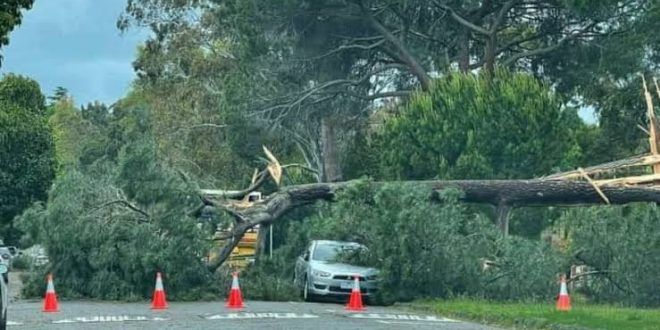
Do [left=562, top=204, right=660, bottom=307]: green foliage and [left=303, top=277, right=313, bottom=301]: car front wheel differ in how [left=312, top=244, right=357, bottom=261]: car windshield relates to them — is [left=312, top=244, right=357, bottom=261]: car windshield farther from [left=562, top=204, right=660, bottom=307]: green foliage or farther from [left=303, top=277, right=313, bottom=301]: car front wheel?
[left=562, top=204, right=660, bottom=307]: green foliage

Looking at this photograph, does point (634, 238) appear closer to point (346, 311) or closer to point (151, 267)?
point (346, 311)

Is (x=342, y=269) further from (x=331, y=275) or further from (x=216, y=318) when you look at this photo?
(x=216, y=318)

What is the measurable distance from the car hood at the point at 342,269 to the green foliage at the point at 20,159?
25373 millimetres

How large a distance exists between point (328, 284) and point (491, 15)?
2128cm

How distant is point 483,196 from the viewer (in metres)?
34.0

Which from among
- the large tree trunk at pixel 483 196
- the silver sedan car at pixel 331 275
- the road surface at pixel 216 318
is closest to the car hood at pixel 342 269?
the silver sedan car at pixel 331 275

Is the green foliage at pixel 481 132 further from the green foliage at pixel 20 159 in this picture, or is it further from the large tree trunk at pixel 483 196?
the green foliage at pixel 20 159

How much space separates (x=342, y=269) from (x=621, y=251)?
644cm

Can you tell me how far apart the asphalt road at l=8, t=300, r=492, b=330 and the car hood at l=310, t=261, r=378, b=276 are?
1981 millimetres

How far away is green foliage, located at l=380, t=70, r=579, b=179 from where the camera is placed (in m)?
42.2

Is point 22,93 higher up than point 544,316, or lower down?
higher up

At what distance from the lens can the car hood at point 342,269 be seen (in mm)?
29875

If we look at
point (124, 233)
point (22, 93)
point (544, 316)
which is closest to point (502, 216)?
point (124, 233)

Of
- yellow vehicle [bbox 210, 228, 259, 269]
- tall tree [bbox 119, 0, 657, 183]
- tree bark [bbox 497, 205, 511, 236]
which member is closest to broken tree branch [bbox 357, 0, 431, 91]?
tall tree [bbox 119, 0, 657, 183]
